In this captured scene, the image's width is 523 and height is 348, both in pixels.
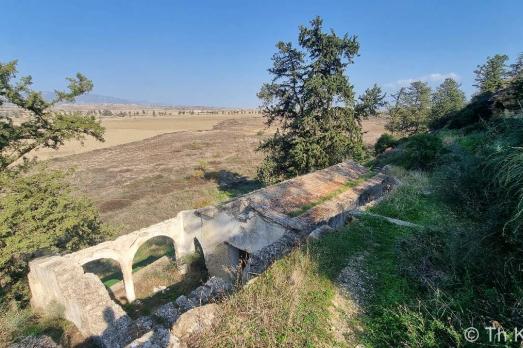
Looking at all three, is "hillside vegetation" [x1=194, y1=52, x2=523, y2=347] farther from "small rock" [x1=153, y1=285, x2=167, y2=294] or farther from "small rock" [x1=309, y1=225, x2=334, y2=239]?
"small rock" [x1=153, y1=285, x2=167, y2=294]

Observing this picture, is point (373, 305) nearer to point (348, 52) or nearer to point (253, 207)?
point (253, 207)

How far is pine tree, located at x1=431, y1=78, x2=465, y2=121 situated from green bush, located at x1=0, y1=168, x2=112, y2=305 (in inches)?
1646

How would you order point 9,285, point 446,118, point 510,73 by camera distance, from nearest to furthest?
1. point 9,285
2. point 446,118
3. point 510,73

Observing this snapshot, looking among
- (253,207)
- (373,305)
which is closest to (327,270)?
(373,305)

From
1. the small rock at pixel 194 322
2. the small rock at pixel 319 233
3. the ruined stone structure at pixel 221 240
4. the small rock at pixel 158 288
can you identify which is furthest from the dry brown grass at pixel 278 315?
the small rock at pixel 158 288

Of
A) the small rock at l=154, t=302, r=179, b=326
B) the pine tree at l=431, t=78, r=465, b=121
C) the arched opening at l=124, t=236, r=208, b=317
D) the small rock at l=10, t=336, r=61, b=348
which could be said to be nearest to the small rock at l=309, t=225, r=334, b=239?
the small rock at l=154, t=302, r=179, b=326

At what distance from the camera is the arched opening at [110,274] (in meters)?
15.0

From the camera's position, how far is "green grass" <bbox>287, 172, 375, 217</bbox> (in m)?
12.8

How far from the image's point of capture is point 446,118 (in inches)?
1427

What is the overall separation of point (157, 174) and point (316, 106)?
26586 millimetres

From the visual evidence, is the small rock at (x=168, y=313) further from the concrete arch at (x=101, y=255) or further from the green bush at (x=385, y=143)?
the green bush at (x=385, y=143)

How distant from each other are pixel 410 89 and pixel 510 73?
43.4ft

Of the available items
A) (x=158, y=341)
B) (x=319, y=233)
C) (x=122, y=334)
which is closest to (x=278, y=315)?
(x=158, y=341)

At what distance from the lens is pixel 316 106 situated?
2233 cm
